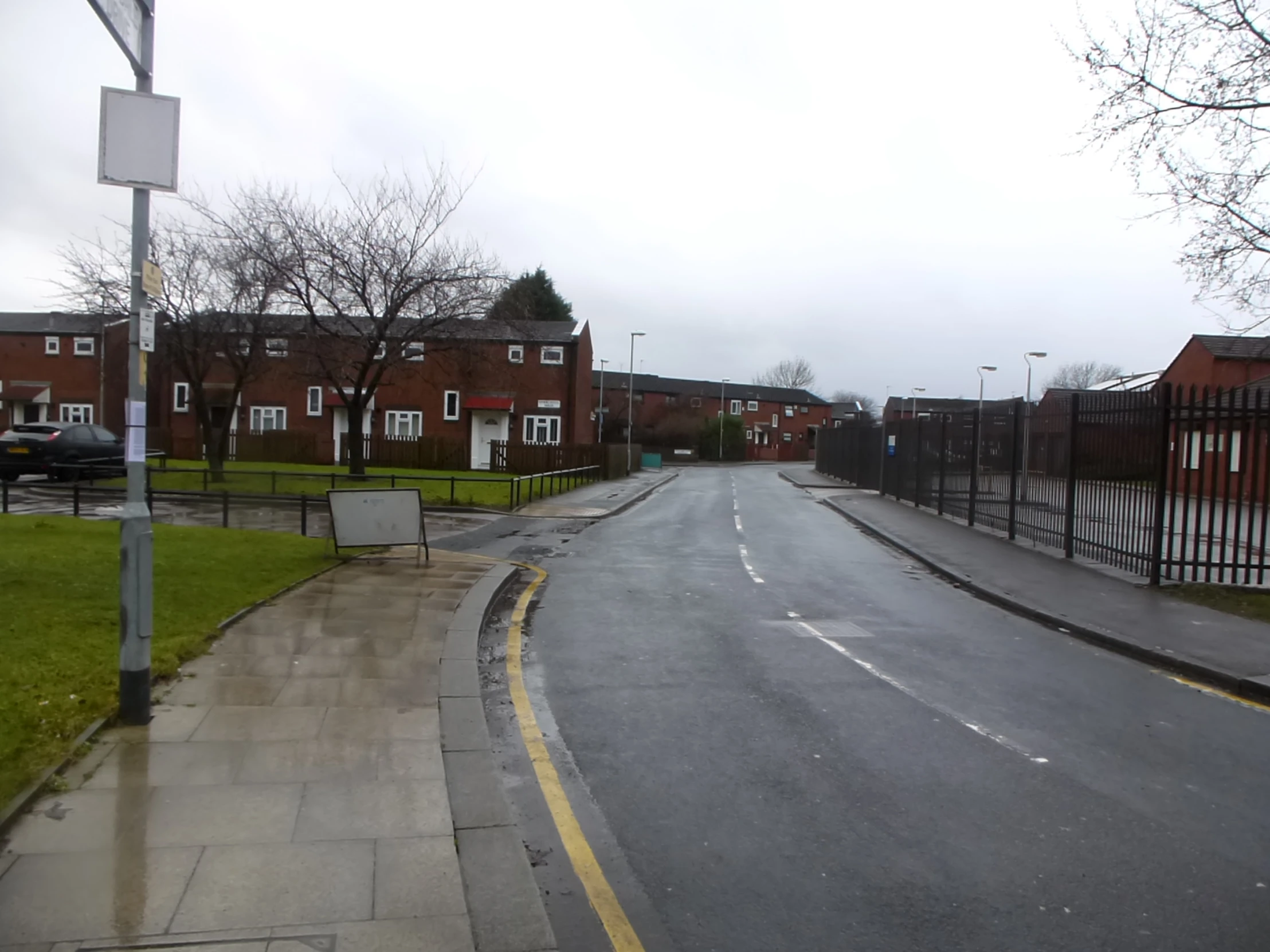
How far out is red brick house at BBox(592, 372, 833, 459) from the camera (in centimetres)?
8225

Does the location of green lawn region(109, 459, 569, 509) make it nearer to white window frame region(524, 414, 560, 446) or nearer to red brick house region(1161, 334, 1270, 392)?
white window frame region(524, 414, 560, 446)

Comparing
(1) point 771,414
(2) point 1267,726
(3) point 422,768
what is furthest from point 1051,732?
(1) point 771,414

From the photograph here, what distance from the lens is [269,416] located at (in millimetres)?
47438

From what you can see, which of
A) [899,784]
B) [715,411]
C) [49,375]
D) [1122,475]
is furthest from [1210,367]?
[715,411]

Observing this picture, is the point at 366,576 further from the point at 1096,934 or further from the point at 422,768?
the point at 1096,934

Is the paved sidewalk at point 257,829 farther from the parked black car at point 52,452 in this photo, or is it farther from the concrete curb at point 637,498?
the parked black car at point 52,452

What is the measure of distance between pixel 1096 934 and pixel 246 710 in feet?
15.4

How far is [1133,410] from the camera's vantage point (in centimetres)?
1255

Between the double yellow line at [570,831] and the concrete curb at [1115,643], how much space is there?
18.3 ft

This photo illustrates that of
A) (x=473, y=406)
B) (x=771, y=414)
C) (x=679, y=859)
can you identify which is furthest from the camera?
(x=771, y=414)

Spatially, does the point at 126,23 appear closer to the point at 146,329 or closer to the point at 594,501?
the point at 146,329

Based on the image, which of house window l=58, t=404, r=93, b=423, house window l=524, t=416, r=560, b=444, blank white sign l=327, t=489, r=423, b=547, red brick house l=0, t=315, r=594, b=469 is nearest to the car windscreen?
blank white sign l=327, t=489, r=423, b=547

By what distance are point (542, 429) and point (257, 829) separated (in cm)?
4407

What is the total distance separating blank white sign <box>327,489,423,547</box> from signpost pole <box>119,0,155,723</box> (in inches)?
263
